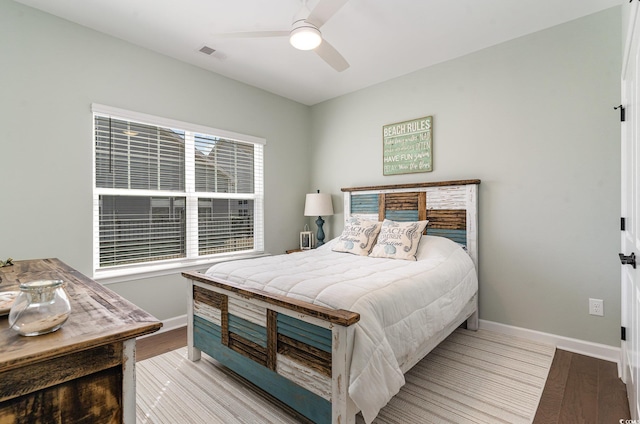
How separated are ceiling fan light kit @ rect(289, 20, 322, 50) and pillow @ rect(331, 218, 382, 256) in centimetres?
188

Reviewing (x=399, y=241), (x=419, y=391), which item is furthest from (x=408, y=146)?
(x=419, y=391)

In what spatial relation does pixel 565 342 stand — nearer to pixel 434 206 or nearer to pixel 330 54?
pixel 434 206

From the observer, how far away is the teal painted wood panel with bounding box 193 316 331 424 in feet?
5.36

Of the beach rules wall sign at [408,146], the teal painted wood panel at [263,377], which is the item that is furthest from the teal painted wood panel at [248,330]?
the beach rules wall sign at [408,146]

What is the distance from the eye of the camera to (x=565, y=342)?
8.87ft

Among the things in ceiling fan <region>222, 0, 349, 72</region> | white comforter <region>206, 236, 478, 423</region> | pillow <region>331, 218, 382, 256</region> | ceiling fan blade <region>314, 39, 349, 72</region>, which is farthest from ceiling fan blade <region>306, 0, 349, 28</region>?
pillow <region>331, 218, 382, 256</region>

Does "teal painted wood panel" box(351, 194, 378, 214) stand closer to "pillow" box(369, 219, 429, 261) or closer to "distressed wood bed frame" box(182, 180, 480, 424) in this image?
"pillow" box(369, 219, 429, 261)

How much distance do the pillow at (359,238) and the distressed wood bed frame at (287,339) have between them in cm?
94

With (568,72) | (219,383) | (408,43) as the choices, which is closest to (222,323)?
(219,383)

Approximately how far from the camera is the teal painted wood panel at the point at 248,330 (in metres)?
1.94

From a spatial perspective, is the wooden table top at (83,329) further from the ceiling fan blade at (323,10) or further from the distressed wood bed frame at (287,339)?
the ceiling fan blade at (323,10)

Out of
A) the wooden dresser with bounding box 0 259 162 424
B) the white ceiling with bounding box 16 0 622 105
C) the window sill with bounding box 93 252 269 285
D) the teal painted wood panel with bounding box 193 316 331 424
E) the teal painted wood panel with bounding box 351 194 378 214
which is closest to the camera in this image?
the wooden dresser with bounding box 0 259 162 424

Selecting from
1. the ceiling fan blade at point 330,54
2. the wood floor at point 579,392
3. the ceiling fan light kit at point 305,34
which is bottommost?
the wood floor at point 579,392

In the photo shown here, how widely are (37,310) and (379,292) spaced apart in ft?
4.88
